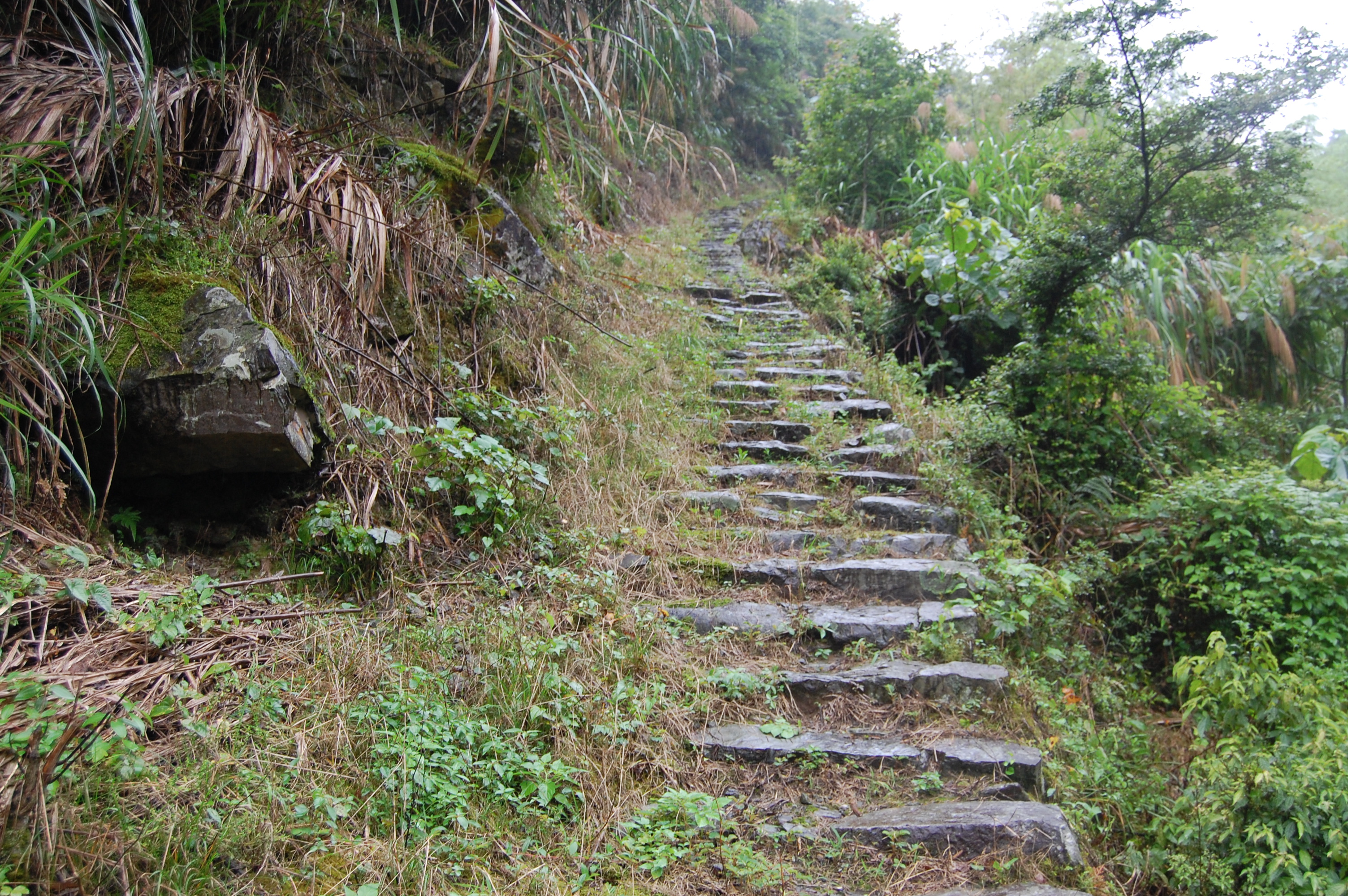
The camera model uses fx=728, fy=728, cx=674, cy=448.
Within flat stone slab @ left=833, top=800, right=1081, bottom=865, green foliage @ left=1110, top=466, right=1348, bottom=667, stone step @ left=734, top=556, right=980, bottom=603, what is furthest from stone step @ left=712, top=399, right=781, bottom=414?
flat stone slab @ left=833, top=800, right=1081, bottom=865

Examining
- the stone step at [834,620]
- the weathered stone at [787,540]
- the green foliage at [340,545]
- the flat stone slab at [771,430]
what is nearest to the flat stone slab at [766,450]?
the flat stone slab at [771,430]

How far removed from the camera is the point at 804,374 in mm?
5348

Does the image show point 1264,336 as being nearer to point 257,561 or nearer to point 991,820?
point 991,820

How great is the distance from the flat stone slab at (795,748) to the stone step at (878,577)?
0.82 m

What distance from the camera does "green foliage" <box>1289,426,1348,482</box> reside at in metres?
4.10

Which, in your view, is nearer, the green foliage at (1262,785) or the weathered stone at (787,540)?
the green foliage at (1262,785)

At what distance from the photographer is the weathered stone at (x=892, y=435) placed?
437cm

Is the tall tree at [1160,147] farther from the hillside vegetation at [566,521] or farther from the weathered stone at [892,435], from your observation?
the weathered stone at [892,435]

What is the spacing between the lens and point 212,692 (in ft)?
6.03

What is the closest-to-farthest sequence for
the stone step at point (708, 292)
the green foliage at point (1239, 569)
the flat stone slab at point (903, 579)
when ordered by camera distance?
the green foliage at point (1239, 569) < the flat stone slab at point (903, 579) < the stone step at point (708, 292)

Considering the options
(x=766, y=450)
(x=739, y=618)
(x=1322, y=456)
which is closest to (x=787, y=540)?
(x=739, y=618)

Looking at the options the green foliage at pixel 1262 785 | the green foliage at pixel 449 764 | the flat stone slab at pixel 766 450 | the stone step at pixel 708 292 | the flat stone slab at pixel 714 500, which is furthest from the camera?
the stone step at pixel 708 292

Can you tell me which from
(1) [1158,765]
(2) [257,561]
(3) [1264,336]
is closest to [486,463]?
(2) [257,561]

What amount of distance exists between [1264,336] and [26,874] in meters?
7.61
